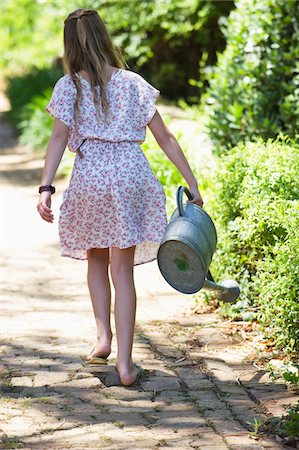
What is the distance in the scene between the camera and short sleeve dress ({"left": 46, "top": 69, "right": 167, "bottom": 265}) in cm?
439

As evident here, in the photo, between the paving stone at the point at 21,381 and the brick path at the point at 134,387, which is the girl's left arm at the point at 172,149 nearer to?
the brick path at the point at 134,387

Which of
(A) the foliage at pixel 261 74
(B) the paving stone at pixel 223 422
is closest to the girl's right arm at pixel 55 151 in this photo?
(B) the paving stone at pixel 223 422

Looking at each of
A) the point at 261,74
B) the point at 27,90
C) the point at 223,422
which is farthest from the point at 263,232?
the point at 27,90

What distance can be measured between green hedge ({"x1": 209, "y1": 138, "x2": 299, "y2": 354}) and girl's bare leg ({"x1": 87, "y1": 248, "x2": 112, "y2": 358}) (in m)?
0.85

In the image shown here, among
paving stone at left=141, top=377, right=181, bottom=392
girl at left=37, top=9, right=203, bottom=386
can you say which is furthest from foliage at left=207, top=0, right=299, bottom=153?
paving stone at left=141, top=377, right=181, bottom=392

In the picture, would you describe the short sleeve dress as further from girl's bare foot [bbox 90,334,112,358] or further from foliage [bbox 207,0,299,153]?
foliage [bbox 207,0,299,153]

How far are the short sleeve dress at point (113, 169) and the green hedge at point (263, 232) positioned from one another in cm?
73

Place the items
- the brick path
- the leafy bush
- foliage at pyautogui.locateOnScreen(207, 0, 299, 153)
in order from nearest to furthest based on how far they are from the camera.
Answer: the brick path, foliage at pyautogui.locateOnScreen(207, 0, 299, 153), the leafy bush

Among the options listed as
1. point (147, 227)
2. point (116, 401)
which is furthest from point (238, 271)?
point (116, 401)

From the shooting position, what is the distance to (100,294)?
4.64m

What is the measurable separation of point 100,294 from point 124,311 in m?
0.27

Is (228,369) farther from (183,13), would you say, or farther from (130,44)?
(130,44)

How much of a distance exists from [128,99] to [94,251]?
78 centimetres

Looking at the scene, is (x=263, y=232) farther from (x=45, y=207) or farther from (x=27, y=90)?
(x=27, y=90)
